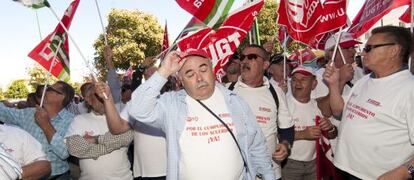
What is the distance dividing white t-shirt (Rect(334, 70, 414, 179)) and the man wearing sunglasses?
2807mm

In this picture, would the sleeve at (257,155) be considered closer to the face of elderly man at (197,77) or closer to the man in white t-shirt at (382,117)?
the face of elderly man at (197,77)

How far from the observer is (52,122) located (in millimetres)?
4973

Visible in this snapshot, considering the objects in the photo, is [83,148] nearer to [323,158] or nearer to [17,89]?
[323,158]

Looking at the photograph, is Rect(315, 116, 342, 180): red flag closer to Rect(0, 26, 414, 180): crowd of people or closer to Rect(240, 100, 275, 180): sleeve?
Rect(0, 26, 414, 180): crowd of people

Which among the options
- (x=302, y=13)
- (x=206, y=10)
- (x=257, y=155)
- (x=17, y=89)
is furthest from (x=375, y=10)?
(x=17, y=89)

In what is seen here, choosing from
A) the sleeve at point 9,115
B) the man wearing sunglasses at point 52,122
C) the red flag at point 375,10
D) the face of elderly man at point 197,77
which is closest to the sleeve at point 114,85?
the man wearing sunglasses at point 52,122

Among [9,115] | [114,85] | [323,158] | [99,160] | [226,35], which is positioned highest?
[226,35]

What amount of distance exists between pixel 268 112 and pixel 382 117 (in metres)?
1.40

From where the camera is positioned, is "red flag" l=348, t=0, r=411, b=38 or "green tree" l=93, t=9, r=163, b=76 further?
"green tree" l=93, t=9, r=163, b=76

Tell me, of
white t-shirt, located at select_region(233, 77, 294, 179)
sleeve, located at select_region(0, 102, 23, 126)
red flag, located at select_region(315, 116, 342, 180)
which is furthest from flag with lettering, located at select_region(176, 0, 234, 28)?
sleeve, located at select_region(0, 102, 23, 126)

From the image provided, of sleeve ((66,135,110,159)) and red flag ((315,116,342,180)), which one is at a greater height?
sleeve ((66,135,110,159))

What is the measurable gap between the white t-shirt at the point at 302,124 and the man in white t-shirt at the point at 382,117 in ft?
4.20

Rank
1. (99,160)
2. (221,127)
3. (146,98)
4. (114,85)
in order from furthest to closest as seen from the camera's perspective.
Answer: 1. (114,85)
2. (99,160)
3. (221,127)
4. (146,98)

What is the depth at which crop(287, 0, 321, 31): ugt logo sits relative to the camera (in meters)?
5.17
